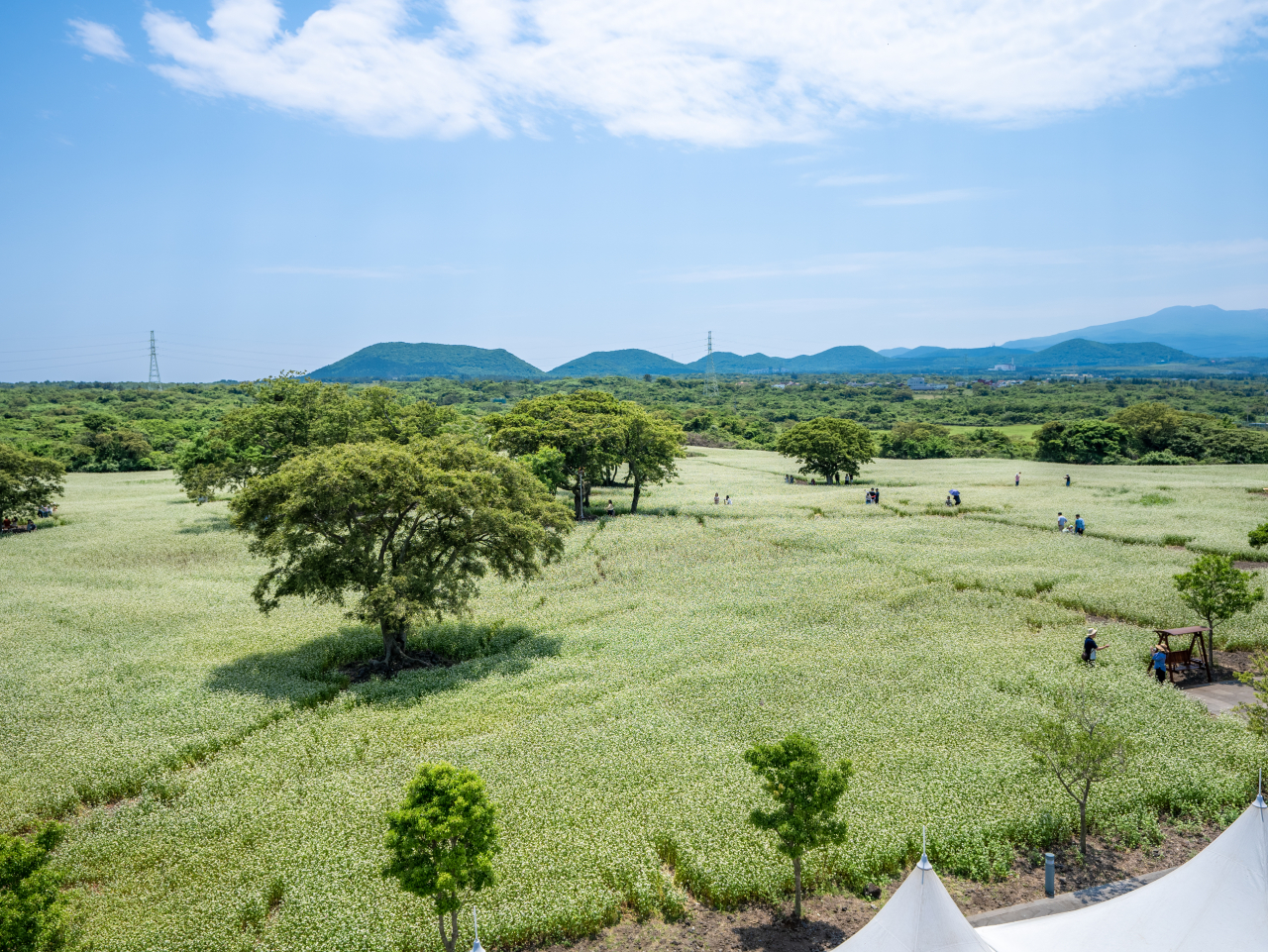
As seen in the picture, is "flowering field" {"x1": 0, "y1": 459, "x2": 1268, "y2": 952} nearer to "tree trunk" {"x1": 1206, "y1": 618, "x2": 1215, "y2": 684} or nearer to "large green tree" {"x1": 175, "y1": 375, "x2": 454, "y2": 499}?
"tree trunk" {"x1": 1206, "y1": 618, "x2": 1215, "y2": 684}

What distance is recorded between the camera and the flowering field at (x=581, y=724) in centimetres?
1313

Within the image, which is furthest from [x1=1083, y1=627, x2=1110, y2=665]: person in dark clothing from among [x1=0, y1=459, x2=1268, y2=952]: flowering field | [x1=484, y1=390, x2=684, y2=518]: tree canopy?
[x1=484, y1=390, x2=684, y2=518]: tree canopy

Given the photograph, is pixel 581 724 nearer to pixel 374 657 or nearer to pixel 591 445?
pixel 374 657

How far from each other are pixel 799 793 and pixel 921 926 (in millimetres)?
2548

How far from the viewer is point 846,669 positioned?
23.2 m

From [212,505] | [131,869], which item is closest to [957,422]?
[212,505]

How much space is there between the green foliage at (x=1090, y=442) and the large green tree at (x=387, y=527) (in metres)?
86.7

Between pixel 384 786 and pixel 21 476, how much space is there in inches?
1959

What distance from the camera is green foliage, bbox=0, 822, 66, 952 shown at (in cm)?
958

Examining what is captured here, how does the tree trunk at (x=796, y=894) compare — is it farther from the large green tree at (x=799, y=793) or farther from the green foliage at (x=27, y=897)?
the green foliage at (x=27, y=897)

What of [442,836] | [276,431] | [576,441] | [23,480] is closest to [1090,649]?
[442,836]

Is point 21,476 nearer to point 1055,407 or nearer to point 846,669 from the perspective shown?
point 846,669

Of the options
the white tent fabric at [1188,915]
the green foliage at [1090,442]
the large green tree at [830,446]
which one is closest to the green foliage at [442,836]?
the white tent fabric at [1188,915]

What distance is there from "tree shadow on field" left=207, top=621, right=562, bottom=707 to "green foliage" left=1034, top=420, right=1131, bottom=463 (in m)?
86.0
